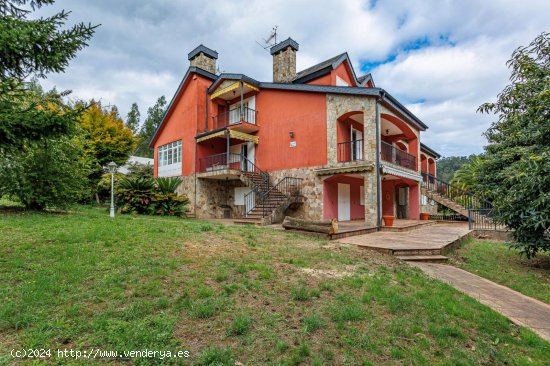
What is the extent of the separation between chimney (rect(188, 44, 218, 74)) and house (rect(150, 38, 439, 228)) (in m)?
0.07

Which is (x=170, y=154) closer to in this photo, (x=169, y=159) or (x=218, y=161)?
(x=169, y=159)

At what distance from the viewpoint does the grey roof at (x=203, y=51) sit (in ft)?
58.7

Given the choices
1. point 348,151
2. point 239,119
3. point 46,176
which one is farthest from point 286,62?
point 46,176

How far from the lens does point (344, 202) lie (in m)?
14.8

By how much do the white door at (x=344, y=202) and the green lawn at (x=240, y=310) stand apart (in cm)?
886

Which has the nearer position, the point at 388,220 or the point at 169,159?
the point at 388,220

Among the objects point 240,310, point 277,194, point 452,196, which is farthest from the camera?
point 452,196

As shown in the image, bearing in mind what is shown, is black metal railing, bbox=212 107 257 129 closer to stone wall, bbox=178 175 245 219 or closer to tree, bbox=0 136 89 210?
stone wall, bbox=178 175 245 219

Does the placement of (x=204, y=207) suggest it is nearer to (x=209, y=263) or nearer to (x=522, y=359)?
A: (x=209, y=263)

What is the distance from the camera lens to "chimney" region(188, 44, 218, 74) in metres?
17.9

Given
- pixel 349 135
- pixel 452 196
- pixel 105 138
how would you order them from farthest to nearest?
pixel 105 138
pixel 452 196
pixel 349 135

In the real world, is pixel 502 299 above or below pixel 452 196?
below

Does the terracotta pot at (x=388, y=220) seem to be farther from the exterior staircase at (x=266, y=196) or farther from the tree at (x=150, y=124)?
the tree at (x=150, y=124)

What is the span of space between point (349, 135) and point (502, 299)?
424 inches
